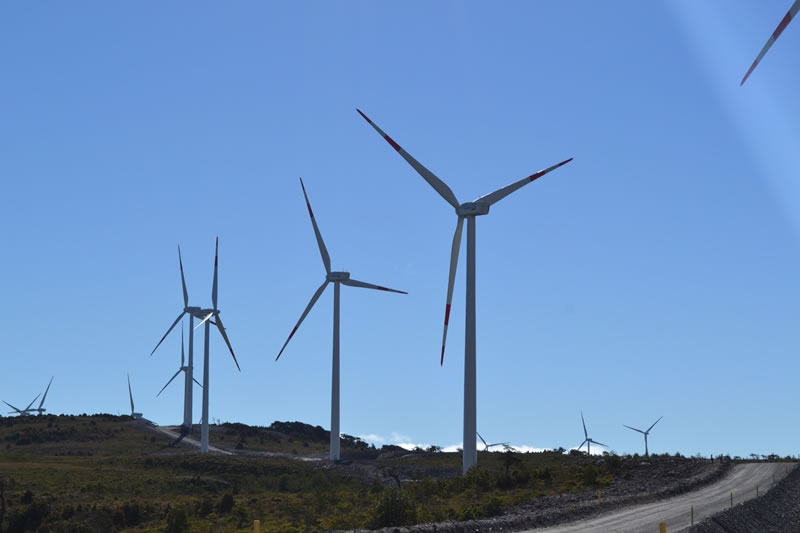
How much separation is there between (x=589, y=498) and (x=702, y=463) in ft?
81.4

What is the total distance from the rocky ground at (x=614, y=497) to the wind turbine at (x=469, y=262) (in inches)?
414

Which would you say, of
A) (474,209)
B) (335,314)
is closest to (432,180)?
(474,209)

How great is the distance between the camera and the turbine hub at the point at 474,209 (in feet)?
245

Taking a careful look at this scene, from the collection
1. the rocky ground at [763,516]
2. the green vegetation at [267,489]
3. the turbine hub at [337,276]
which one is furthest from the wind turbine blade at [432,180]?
the turbine hub at [337,276]

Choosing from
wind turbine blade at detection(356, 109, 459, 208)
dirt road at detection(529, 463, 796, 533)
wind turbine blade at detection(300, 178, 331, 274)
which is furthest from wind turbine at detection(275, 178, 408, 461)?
dirt road at detection(529, 463, 796, 533)

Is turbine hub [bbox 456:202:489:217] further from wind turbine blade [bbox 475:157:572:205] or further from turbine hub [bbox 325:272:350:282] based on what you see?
turbine hub [bbox 325:272:350:282]

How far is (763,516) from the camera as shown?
52062mm

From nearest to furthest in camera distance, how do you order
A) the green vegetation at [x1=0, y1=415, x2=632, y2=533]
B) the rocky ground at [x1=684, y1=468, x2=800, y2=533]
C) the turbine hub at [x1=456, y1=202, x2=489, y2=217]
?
the rocky ground at [x1=684, y1=468, x2=800, y2=533], the green vegetation at [x1=0, y1=415, x2=632, y2=533], the turbine hub at [x1=456, y1=202, x2=489, y2=217]

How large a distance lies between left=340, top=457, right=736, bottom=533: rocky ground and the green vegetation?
175 centimetres

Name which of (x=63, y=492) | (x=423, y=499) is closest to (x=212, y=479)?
(x=63, y=492)

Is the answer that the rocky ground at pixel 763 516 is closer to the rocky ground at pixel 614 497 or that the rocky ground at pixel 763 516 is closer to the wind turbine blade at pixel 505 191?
the rocky ground at pixel 614 497

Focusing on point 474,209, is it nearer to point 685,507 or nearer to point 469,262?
point 469,262

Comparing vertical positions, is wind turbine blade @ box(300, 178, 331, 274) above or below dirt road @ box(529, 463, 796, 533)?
above

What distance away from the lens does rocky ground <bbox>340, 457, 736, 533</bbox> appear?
4088 cm
